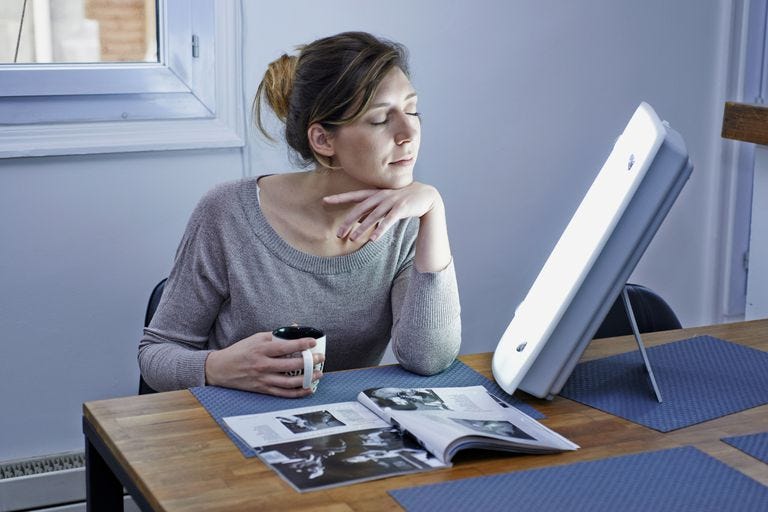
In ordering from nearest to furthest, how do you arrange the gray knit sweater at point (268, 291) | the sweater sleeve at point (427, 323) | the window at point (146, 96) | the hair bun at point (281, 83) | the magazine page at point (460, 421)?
the magazine page at point (460, 421), the sweater sleeve at point (427, 323), the gray knit sweater at point (268, 291), the hair bun at point (281, 83), the window at point (146, 96)

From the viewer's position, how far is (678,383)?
162cm

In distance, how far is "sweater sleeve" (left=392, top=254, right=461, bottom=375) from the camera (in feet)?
5.41

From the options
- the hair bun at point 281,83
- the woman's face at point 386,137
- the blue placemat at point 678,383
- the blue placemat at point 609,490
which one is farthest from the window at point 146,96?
the blue placemat at point 609,490

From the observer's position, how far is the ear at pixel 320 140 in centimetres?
180

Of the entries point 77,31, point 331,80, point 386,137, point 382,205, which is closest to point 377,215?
point 382,205

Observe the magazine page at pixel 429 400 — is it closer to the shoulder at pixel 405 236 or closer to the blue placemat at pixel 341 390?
the blue placemat at pixel 341 390

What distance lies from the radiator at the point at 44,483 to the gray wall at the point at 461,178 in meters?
0.04

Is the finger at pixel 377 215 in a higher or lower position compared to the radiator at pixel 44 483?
higher

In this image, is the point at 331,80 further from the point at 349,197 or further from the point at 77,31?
the point at 77,31

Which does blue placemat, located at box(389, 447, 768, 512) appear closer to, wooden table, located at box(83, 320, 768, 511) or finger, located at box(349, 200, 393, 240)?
wooden table, located at box(83, 320, 768, 511)

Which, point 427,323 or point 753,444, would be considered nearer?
point 753,444

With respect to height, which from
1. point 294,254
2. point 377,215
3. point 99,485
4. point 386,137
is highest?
point 386,137

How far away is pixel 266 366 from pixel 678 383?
0.65 meters

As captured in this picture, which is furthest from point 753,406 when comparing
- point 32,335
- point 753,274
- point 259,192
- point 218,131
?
point 32,335
